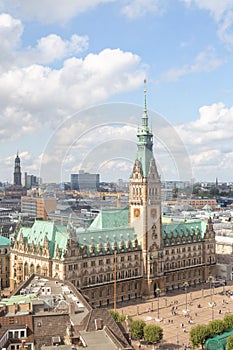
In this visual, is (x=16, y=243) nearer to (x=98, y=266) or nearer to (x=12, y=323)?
(x=98, y=266)

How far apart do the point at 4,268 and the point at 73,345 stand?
10838cm

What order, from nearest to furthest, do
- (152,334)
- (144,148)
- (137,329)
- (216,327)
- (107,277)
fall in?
(152,334)
(216,327)
(137,329)
(107,277)
(144,148)

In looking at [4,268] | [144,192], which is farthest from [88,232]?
[4,268]

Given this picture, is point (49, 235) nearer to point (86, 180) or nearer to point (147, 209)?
point (86, 180)

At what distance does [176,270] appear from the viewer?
588 ft

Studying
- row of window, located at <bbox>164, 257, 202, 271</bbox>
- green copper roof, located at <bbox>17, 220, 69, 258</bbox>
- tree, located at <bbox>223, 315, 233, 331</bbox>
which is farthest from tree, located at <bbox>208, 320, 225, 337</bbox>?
row of window, located at <bbox>164, 257, 202, 271</bbox>

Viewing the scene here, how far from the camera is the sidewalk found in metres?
130

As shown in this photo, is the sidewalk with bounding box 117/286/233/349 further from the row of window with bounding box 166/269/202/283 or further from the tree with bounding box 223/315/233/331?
the tree with bounding box 223/315/233/331

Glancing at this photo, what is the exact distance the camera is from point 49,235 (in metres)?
155

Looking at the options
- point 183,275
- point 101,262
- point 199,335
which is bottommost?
point 199,335

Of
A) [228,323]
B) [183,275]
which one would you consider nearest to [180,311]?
[183,275]

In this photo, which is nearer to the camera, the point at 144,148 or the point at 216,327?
the point at 216,327

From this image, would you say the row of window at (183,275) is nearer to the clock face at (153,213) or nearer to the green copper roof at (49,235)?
the clock face at (153,213)

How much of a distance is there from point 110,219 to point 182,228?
97.5ft
